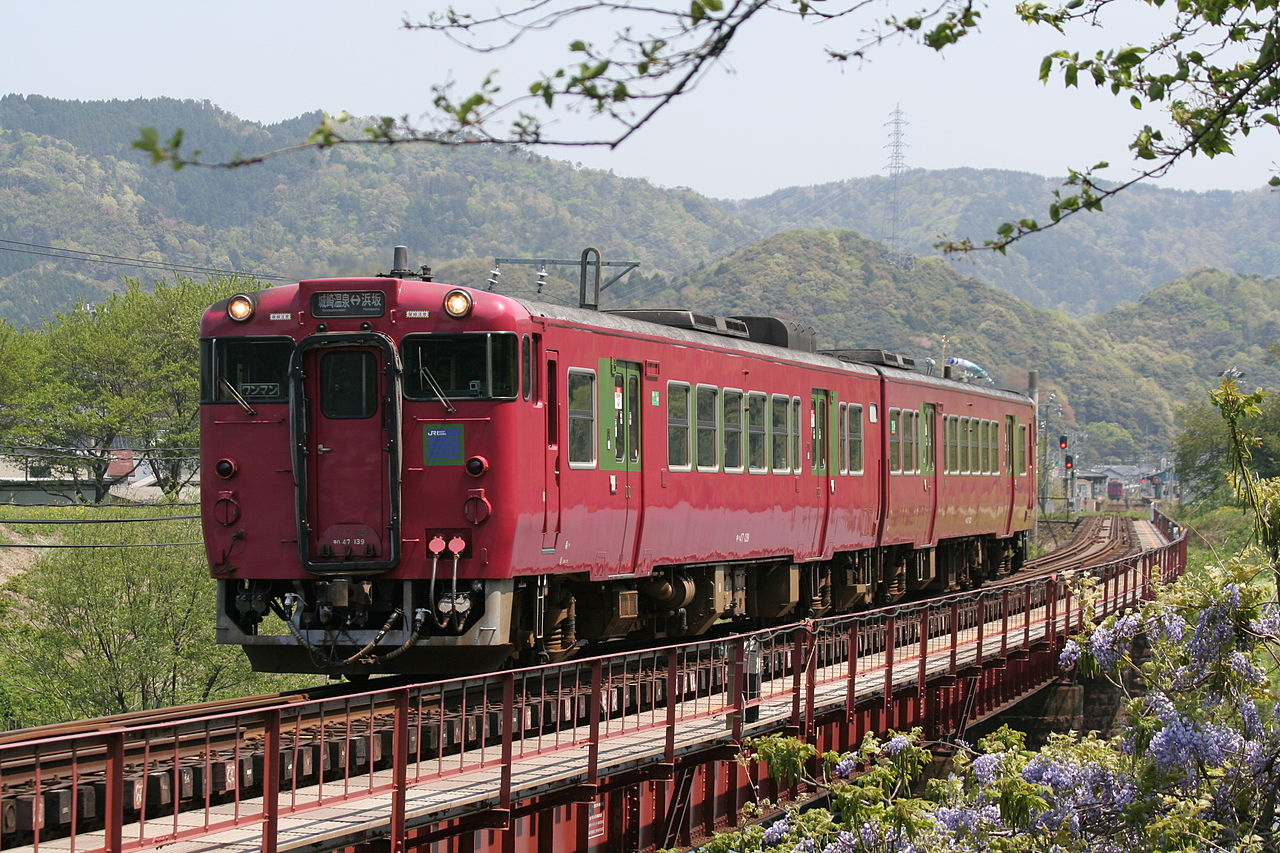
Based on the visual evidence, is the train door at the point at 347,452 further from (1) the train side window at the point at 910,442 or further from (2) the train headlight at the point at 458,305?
(1) the train side window at the point at 910,442

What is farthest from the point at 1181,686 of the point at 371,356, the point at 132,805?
the point at 371,356

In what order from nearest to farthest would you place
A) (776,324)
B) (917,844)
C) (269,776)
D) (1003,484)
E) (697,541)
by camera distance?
(269,776), (917,844), (697,541), (776,324), (1003,484)

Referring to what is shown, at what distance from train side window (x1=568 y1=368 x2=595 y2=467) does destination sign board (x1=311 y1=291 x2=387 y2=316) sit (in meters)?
1.73

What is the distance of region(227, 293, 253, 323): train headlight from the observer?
1436 centimetres

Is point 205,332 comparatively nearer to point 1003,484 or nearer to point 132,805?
point 132,805

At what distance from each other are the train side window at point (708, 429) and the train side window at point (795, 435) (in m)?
2.36

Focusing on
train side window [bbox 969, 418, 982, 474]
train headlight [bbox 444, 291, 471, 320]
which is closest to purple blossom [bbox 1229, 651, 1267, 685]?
train headlight [bbox 444, 291, 471, 320]

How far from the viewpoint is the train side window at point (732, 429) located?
60.3 ft

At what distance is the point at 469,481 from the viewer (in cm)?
1391

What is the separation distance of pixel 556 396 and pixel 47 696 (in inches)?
1338

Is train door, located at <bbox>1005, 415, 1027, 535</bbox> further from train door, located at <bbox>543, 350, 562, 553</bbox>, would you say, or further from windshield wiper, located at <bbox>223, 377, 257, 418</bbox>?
windshield wiper, located at <bbox>223, 377, 257, 418</bbox>

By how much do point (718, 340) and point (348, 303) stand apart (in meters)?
5.20

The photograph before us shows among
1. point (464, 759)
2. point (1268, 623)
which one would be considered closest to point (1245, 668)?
point (1268, 623)

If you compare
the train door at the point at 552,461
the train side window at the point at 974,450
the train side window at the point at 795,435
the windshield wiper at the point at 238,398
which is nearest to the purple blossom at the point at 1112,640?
the train door at the point at 552,461
